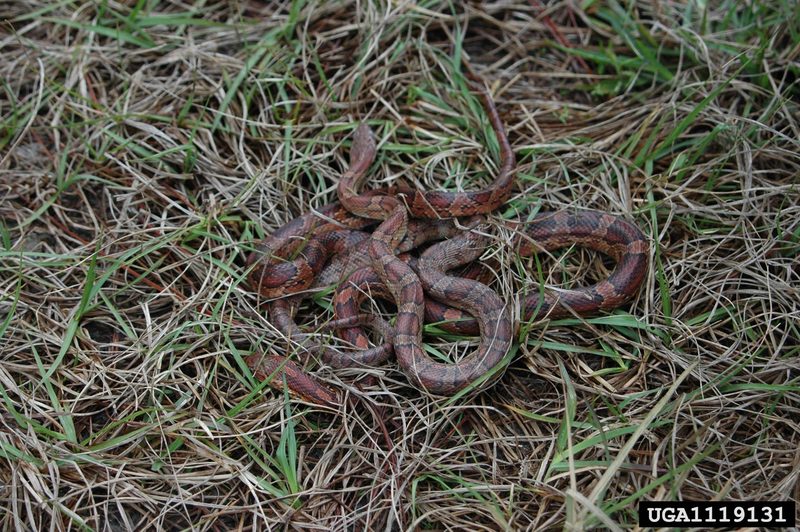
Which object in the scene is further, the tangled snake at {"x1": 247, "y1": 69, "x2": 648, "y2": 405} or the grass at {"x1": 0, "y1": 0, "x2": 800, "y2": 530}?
the tangled snake at {"x1": 247, "y1": 69, "x2": 648, "y2": 405}

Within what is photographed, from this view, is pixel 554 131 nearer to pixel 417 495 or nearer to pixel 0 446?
pixel 417 495

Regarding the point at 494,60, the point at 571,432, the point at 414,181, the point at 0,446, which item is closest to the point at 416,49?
the point at 494,60

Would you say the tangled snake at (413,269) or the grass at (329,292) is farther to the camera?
the tangled snake at (413,269)
